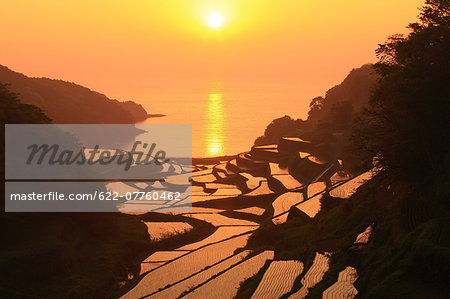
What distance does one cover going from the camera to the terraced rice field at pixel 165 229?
101 ft

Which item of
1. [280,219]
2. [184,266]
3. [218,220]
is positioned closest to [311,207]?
[280,219]

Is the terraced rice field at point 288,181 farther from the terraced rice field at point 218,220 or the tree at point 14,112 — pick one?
the tree at point 14,112

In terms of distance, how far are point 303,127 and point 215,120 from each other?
7774 cm

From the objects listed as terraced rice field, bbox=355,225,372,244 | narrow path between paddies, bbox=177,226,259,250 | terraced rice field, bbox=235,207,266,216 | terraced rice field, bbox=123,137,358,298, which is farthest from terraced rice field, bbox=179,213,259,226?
terraced rice field, bbox=355,225,372,244

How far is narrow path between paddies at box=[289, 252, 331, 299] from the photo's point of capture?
15.4m

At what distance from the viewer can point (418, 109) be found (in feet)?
58.5

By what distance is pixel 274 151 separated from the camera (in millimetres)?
66000

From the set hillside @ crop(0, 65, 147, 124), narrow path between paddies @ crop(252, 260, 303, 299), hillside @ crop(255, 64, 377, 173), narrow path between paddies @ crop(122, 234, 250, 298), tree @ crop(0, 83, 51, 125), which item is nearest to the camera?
narrow path between paddies @ crop(252, 260, 303, 299)

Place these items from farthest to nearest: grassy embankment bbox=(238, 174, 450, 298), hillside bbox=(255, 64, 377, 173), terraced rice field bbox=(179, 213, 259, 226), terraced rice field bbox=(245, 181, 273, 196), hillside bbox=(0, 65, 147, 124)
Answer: hillside bbox=(0, 65, 147, 124) < hillside bbox=(255, 64, 377, 173) < terraced rice field bbox=(245, 181, 273, 196) < terraced rice field bbox=(179, 213, 259, 226) < grassy embankment bbox=(238, 174, 450, 298)

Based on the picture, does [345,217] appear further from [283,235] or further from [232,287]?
[232,287]

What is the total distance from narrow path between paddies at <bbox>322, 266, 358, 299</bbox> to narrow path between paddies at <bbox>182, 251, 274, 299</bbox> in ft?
16.5

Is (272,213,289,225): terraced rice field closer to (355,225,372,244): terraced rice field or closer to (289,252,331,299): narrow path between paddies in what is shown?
(289,252,331,299): narrow path between paddies

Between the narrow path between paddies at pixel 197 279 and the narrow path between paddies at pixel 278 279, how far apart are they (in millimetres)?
3066

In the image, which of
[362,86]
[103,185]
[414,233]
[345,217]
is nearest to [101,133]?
[362,86]
